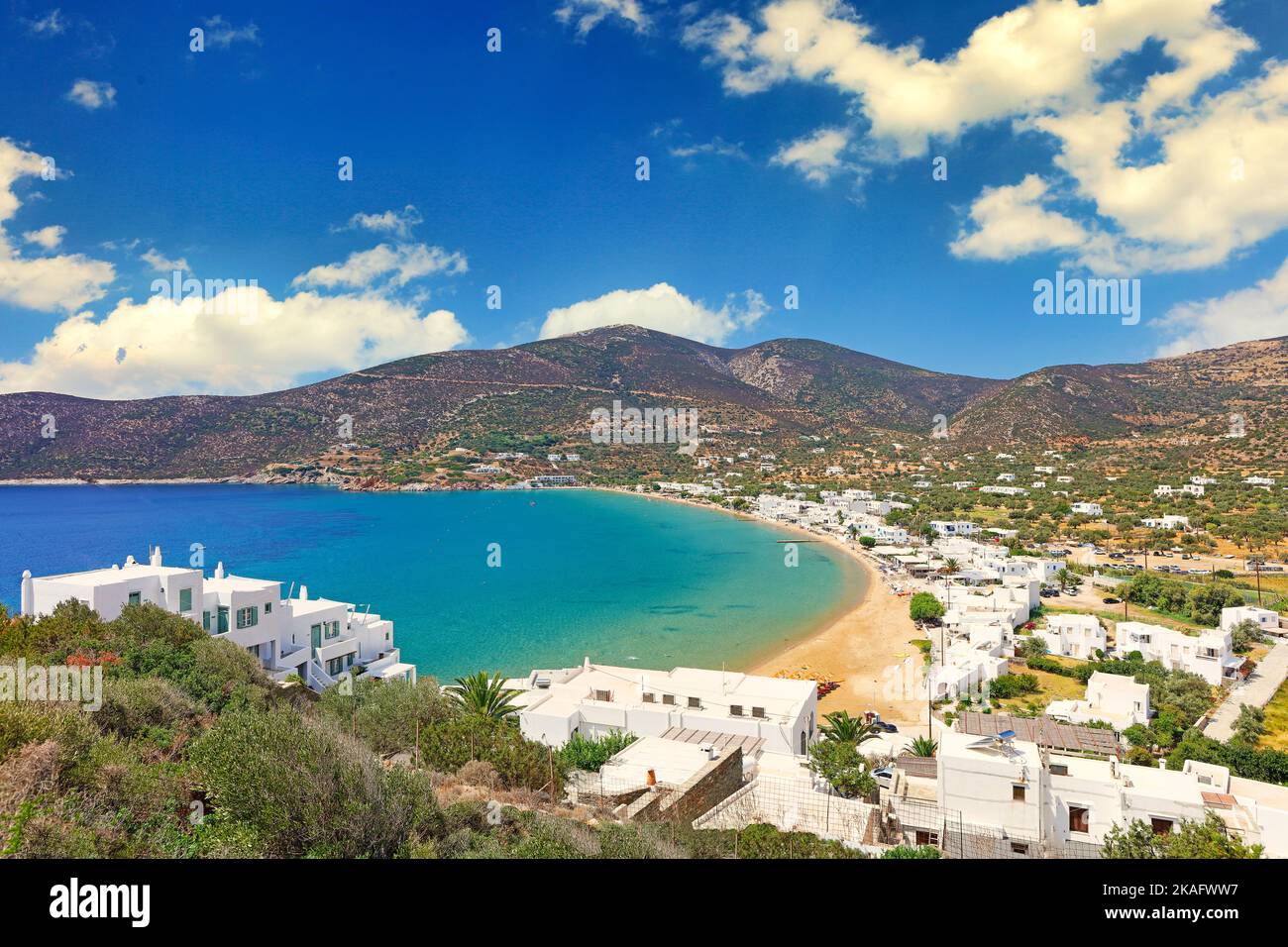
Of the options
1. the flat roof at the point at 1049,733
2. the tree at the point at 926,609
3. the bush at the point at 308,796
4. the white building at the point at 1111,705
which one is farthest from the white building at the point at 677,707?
the tree at the point at 926,609

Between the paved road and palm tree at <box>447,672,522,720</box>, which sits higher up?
palm tree at <box>447,672,522,720</box>

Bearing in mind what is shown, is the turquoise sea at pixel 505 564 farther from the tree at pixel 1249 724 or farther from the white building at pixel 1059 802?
the white building at pixel 1059 802

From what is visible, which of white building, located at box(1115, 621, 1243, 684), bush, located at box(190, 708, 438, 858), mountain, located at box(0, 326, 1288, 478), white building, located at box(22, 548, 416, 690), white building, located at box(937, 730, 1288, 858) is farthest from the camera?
mountain, located at box(0, 326, 1288, 478)

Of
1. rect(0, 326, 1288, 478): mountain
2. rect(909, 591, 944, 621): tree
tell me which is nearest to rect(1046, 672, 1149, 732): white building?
rect(909, 591, 944, 621): tree

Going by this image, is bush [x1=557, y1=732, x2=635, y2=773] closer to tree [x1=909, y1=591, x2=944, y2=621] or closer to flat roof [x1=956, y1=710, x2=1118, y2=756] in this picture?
flat roof [x1=956, y1=710, x2=1118, y2=756]
